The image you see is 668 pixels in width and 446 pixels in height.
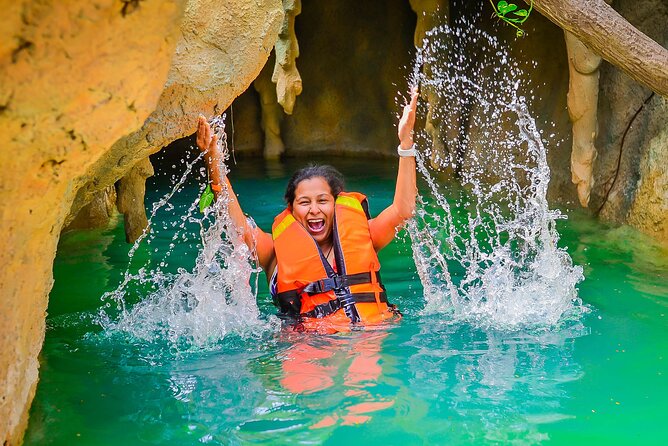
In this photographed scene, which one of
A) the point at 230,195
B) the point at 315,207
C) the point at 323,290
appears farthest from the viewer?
the point at 315,207

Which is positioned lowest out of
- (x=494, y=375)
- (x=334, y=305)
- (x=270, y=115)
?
(x=494, y=375)

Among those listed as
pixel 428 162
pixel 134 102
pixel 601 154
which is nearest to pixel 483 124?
pixel 428 162

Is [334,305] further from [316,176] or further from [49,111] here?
[49,111]

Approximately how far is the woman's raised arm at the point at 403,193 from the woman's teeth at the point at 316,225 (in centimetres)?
26

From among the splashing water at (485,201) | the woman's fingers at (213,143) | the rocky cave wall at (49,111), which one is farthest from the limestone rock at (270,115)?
the rocky cave wall at (49,111)

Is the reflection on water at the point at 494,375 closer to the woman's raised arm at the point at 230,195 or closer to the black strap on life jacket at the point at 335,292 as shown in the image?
the black strap on life jacket at the point at 335,292

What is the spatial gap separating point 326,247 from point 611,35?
187 centimetres

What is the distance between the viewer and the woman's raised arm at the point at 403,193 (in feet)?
11.9

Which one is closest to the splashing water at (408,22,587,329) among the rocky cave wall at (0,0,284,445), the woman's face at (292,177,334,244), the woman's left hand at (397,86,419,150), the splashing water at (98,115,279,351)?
the woman's face at (292,177,334,244)

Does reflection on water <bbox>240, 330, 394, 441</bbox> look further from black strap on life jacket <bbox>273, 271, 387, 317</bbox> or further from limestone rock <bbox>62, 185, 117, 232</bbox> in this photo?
limestone rock <bbox>62, 185, 117, 232</bbox>

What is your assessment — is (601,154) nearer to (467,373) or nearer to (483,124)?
(483,124)

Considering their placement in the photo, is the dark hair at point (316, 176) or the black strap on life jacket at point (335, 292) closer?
the black strap on life jacket at point (335, 292)

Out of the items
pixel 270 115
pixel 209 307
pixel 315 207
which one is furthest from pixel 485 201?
pixel 270 115

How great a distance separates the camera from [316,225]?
4.13 m
